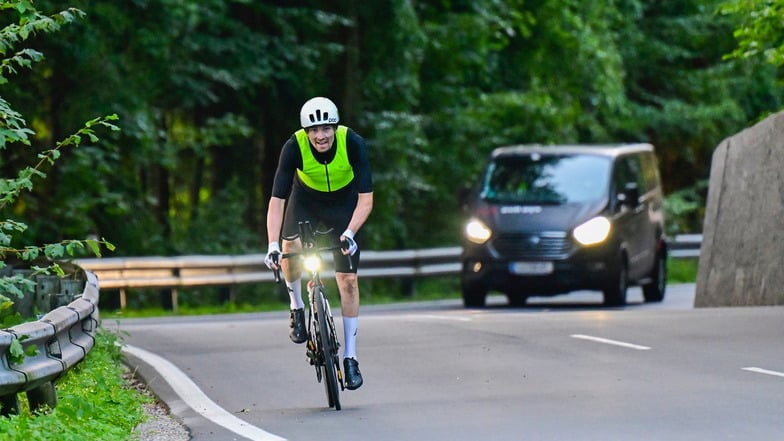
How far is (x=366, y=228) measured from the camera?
3089cm

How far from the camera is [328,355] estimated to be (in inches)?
409

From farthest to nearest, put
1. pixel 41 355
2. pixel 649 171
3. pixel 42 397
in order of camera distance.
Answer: pixel 649 171
pixel 42 397
pixel 41 355

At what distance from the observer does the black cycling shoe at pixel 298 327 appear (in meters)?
10.8

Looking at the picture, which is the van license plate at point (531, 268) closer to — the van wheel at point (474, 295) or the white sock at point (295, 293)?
the van wheel at point (474, 295)

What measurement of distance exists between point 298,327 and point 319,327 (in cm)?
37

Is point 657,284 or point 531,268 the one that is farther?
point 657,284

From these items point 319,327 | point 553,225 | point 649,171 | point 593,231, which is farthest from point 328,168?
point 649,171

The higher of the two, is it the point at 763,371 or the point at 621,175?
the point at 621,175

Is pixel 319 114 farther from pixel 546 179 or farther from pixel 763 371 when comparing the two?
pixel 546 179

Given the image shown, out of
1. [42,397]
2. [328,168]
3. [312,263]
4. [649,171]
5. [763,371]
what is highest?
[649,171]

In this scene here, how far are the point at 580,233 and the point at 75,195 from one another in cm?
881

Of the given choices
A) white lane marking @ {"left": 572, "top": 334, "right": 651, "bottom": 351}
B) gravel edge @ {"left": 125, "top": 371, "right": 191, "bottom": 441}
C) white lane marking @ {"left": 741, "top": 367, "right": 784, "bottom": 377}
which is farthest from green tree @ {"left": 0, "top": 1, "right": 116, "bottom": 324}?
white lane marking @ {"left": 572, "top": 334, "right": 651, "bottom": 351}

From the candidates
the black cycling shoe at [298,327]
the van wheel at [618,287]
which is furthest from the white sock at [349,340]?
the van wheel at [618,287]

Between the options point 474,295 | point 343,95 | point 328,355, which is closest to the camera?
point 328,355
